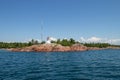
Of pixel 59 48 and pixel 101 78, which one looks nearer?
pixel 101 78

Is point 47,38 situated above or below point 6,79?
above

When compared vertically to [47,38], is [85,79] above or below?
below

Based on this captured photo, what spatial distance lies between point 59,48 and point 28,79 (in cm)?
15230

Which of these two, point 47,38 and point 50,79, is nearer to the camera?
point 50,79

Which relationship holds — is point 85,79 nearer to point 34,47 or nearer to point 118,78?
point 118,78

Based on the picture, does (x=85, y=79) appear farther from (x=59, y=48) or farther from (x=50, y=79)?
(x=59, y=48)

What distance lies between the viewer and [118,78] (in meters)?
35.7

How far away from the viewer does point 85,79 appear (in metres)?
35.5

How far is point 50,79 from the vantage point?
117 ft

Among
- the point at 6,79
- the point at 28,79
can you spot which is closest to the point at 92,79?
the point at 28,79

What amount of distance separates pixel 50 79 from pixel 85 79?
6.02 metres

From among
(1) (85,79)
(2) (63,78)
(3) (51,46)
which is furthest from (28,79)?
(3) (51,46)

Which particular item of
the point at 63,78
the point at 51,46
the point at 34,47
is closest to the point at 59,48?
the point at 51,46

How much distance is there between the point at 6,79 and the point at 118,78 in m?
19.2
